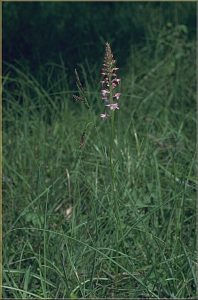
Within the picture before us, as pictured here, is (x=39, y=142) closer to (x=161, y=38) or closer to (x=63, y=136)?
(x=63, y=136)

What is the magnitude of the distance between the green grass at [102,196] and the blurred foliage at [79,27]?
1.15 ft

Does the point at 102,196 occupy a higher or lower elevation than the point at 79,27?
lower

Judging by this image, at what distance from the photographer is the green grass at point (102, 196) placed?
7.65 feet

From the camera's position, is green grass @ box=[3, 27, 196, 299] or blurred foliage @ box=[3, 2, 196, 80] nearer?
green grass @ box=[3, 27, 196, 299]

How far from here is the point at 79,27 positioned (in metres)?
4.91

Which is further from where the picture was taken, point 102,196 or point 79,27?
point 79,27

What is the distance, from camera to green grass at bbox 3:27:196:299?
2332 millimetres

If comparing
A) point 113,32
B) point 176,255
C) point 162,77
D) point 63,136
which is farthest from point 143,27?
point 176,255

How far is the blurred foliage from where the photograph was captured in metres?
4.52

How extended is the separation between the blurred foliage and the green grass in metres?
0.35

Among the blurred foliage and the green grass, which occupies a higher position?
the blurred foliage

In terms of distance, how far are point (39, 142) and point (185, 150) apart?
0.67 m

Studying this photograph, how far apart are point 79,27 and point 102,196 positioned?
246 centimetres

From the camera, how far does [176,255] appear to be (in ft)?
7.88
